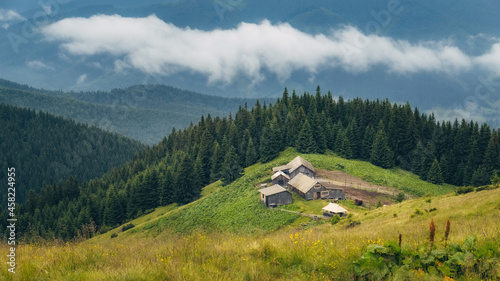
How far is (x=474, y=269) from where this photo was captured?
846 centimetres

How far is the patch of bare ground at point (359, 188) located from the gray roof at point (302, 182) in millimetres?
7404

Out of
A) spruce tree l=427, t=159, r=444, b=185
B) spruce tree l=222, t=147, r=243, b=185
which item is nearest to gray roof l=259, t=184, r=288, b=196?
spruce tree l=222, t=147, r=243, b=185

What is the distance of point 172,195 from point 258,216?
47502mm

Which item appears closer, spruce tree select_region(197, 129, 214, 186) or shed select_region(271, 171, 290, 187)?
shed select_region(271, 171, 290, 187)

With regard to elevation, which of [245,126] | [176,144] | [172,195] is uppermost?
[245,126]

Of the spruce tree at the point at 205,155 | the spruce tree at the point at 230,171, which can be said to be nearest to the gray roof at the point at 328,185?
the spruce tree at the point at 230,171

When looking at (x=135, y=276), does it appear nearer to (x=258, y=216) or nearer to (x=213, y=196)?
(x=258, y=216)

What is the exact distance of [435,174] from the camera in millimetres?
90250

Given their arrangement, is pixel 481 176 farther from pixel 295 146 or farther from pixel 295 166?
pixel 295 166

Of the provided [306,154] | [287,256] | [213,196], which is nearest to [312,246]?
[287,256]

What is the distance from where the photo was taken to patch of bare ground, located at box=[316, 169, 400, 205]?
64.9 metres

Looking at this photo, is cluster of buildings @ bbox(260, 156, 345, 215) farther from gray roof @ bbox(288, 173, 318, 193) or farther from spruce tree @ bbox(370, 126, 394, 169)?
spruce tree @ bbox(370, 126, 394, 169)

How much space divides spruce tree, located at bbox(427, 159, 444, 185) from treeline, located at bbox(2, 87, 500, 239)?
0.25 m

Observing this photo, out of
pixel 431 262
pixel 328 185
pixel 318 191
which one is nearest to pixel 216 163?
pixel 328 185
